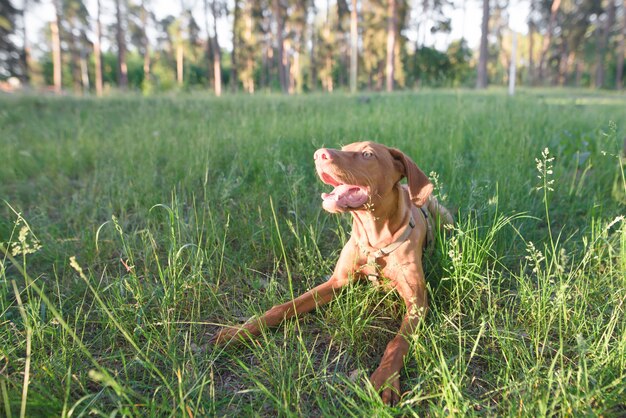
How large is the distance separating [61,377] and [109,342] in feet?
0.98

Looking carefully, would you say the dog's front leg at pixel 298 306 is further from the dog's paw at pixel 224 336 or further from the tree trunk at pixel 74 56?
the tree trunk at pixel 74 56

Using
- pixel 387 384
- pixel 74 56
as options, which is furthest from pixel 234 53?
pixel 387 384

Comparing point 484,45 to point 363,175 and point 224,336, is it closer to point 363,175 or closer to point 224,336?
point 363,175

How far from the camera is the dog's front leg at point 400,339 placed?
152 centimetres

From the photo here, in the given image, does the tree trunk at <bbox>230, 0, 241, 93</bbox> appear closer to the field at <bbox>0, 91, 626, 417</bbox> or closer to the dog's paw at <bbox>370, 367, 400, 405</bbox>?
the field at <bbox>0, 91, 626, 417</bbox>

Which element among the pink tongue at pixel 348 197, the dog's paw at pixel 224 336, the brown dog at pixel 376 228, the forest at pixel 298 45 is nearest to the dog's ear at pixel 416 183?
the brown dog at pixel 376 228

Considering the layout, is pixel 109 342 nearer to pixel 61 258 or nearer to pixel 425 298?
pixel 61 258

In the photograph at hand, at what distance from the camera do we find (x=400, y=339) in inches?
68.0

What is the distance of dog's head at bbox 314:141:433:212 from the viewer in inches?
68.5

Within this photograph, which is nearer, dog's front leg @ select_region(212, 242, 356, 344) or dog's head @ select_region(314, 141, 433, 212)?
dog's head @ select_region(314, 141, 433, 212)

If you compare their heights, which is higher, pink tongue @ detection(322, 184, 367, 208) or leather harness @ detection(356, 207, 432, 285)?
pink tongue @ detection(322, 184, 367, 208)

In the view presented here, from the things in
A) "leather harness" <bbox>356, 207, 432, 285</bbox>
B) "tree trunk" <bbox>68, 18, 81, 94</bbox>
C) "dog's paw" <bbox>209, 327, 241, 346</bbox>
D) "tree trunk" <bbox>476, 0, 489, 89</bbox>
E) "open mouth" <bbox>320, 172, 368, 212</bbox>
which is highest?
"tree trunk" <bbox>68, 18, 81, 94</bbox>

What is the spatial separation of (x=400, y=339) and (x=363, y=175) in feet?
2.46

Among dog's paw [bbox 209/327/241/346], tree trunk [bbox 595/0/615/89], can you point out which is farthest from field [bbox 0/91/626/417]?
tree trunk [bbox 595/0/615/89]
